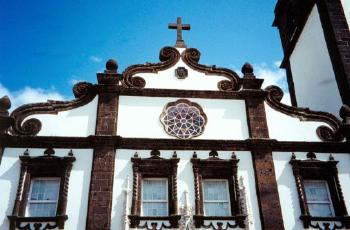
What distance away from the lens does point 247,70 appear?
15.7 m

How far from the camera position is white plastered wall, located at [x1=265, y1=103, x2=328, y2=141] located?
14359mm

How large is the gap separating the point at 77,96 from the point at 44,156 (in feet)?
8.63

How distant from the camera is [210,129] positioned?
14.2 metres

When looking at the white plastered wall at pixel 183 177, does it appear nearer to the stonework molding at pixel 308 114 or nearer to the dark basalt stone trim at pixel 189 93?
the dark basalt stone trim at pixel 189 93

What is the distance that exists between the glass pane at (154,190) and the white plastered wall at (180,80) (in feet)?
12.2

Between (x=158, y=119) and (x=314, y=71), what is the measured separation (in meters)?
8.49

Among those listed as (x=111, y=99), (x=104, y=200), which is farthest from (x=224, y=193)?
(x=111, y=99)

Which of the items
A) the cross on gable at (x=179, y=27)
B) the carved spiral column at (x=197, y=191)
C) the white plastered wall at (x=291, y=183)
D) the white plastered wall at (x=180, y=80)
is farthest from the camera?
the cross on gable at (x=179, y=27)

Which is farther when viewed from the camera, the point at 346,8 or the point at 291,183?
the point at 346,8

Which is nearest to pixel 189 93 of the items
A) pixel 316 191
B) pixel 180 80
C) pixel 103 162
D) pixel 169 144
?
pixel 180 80

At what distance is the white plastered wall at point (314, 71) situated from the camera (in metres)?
16.9

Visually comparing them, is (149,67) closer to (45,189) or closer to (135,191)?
(135,191)

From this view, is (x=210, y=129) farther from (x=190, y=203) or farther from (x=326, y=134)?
(x=326, y=134)

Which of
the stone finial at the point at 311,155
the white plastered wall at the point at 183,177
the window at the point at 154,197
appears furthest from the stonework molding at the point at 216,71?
the window at the point at 154,197
